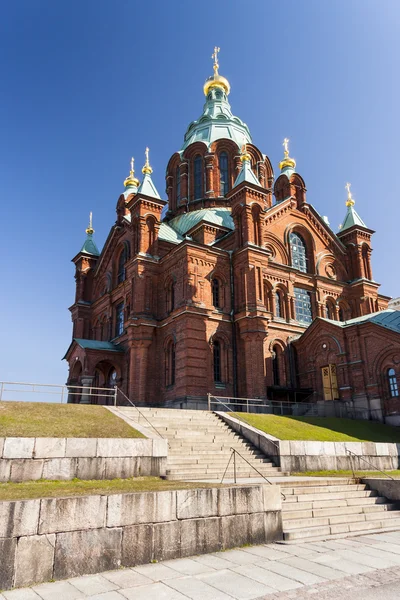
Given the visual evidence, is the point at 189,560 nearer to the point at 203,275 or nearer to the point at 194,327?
the point at 194,327

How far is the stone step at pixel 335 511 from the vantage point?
10.7 metres

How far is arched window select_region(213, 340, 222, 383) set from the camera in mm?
27516

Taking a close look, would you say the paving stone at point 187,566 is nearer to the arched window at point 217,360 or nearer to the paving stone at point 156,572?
the paving stone at point 156,572

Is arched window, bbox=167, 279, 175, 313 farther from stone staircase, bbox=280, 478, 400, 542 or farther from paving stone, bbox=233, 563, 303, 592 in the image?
paving stone, bbox=233, 563, 303, 592

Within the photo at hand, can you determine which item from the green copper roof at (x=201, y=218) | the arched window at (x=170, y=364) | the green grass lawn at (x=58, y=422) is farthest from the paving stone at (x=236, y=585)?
the green copper roof at (x=201, y=218)

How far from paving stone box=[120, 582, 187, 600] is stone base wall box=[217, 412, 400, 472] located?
31.3 feet

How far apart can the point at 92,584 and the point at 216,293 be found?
22908mm

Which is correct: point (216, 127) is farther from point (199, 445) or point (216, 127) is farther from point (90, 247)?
point (199, 445)

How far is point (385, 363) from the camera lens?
82.7 ft

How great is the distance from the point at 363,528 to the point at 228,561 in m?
4.37

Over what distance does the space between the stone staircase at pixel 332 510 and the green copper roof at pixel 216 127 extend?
3421 cm

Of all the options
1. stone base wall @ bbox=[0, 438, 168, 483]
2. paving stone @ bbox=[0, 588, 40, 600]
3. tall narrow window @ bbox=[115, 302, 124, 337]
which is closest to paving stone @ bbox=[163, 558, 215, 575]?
paving stone @ bbox=[0, 588, 40, 600]

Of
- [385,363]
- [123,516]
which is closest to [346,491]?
[123,516]

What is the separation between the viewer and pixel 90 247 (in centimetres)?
4038
